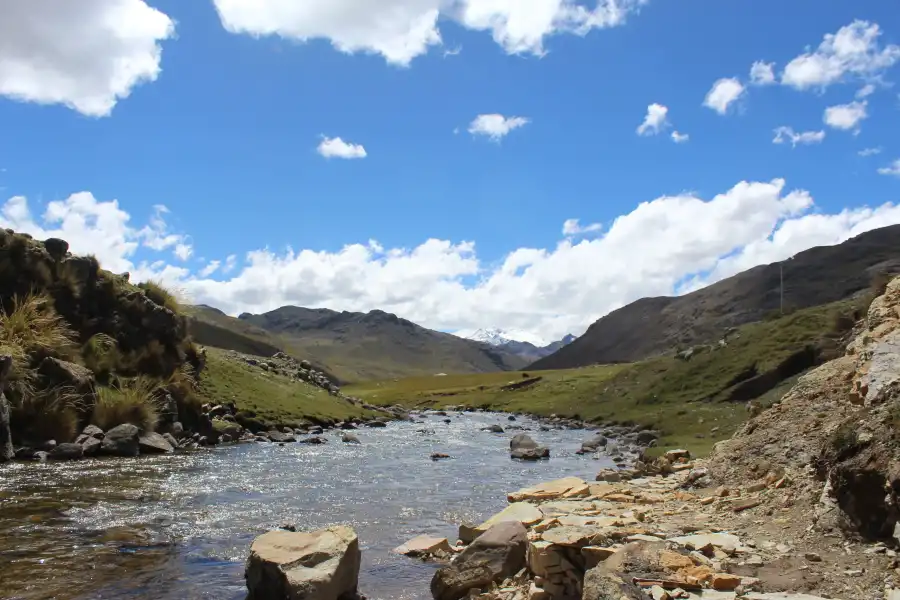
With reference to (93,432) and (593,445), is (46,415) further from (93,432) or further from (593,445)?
(593,445)

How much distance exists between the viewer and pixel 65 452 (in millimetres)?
30188

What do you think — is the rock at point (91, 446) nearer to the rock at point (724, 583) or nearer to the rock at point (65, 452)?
the rock at point (65, 452)

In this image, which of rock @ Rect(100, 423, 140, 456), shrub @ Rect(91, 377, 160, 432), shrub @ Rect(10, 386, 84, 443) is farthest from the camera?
shrub @ Rect(91, 377, 160, 432)

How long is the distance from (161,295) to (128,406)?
12607mm

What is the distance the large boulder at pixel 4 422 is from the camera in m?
28.2

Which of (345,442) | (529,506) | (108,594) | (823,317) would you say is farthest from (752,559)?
(823,317)

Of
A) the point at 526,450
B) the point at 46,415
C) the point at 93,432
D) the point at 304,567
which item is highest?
the point at 46,415

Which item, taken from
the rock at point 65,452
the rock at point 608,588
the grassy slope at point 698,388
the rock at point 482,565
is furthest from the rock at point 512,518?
the rock at point 65,452

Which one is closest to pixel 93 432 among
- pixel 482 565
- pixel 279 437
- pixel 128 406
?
pixel 128 406

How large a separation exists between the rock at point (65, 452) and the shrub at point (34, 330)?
5018mm

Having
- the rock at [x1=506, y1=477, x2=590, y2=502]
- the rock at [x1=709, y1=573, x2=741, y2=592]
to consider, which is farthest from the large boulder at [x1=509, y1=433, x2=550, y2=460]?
the rock at [x1=709, y1=573, x2=741, y2=592]

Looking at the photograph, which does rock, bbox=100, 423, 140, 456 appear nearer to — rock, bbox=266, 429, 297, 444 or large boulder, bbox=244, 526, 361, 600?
rock, bbox=266, 429, 297, 444

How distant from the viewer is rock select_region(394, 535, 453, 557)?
17516 mm

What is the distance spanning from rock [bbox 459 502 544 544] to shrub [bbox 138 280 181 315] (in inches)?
1386
